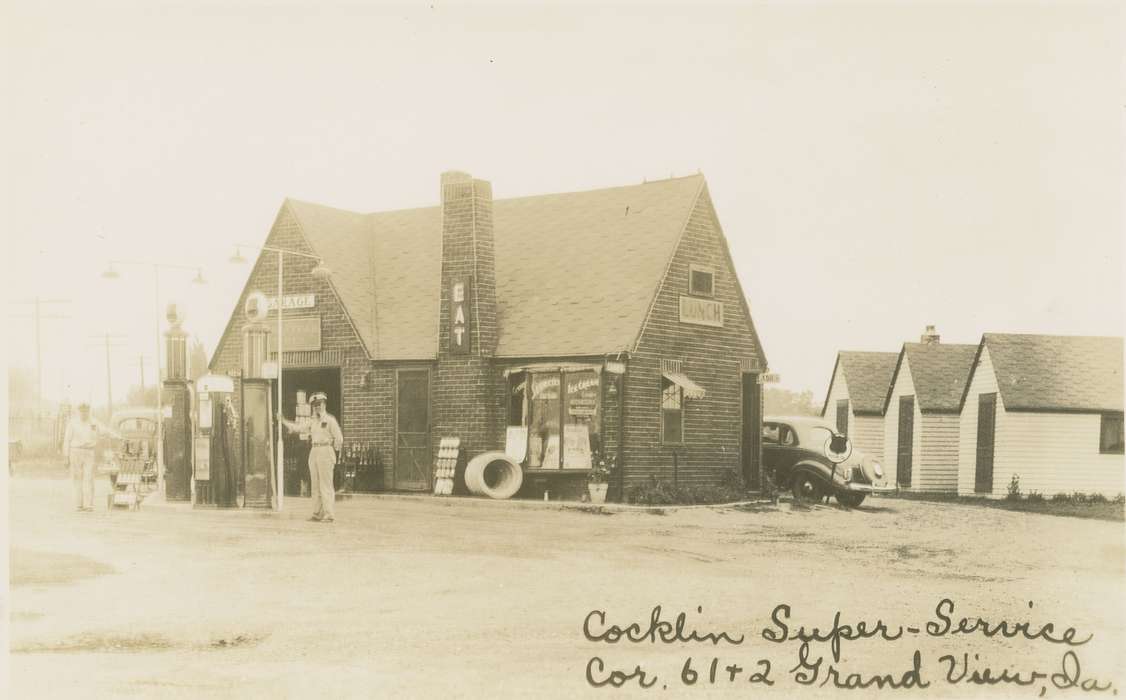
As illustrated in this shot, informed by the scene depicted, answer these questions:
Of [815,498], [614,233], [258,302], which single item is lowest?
[815,498]

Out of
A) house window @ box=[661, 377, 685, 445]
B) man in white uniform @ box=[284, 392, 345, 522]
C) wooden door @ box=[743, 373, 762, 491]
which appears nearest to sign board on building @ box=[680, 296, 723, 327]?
house window @ box=[661, 377, 685, 445]

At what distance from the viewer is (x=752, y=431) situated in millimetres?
22078

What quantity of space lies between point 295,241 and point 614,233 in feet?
22.8

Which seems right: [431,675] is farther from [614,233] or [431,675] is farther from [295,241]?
[614,233]

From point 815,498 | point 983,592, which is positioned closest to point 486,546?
point 983,592

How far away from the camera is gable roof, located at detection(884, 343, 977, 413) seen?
16.6 meters

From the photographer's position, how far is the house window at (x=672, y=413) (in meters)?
20.4

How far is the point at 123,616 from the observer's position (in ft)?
34.3

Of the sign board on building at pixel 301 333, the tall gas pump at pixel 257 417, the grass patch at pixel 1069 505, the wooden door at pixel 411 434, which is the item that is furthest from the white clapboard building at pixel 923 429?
the tall gas pump at pixel 257 417

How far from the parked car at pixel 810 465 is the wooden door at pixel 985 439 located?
175 cm

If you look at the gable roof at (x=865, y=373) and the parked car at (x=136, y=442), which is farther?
the gable roof at (x=865, y=373)

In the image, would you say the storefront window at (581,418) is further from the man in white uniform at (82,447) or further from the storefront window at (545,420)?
the man in white uniform at (82,447)

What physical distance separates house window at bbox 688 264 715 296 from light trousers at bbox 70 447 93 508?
10.2 meters

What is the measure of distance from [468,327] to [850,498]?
7.14 meters
